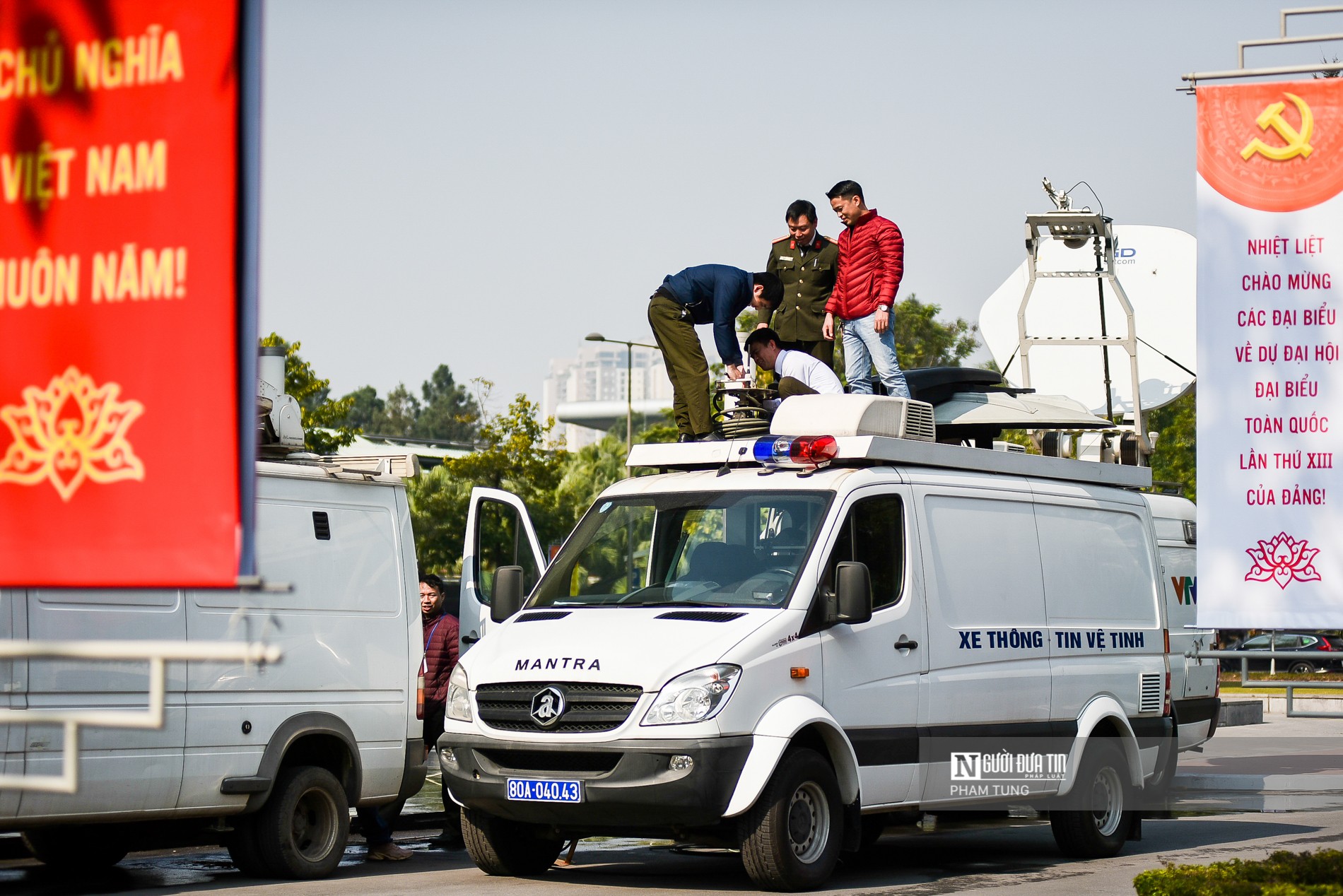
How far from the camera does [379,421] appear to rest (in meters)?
161

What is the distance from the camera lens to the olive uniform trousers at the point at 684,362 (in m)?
11.7

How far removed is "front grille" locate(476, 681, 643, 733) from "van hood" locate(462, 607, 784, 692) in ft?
0.15

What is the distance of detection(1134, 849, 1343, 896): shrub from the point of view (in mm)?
6801

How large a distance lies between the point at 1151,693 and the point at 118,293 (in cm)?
995

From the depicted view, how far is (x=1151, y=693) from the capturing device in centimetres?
1220

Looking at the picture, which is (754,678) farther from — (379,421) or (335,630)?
(379,421)

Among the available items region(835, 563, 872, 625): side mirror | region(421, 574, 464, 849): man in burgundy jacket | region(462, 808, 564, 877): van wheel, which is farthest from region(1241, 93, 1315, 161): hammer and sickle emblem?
region(421, 574, 464, 849): man in burgundy jacket

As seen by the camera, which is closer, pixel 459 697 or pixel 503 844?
pixel 459 697

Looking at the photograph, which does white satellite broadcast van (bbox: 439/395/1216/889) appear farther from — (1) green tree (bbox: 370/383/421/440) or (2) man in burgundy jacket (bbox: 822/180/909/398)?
(1) green tree (bbox: 370/383/421/440)

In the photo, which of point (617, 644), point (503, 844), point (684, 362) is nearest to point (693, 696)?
point (617, 644)

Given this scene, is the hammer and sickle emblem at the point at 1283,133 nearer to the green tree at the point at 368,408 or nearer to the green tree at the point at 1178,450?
the green tree at the point at 1178,450

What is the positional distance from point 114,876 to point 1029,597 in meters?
6.02

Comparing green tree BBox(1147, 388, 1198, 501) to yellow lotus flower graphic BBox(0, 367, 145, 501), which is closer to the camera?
yellow lotus flower graphic BBox(0, 367, 145, 501)

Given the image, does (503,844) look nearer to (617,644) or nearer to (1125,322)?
(617,644)
